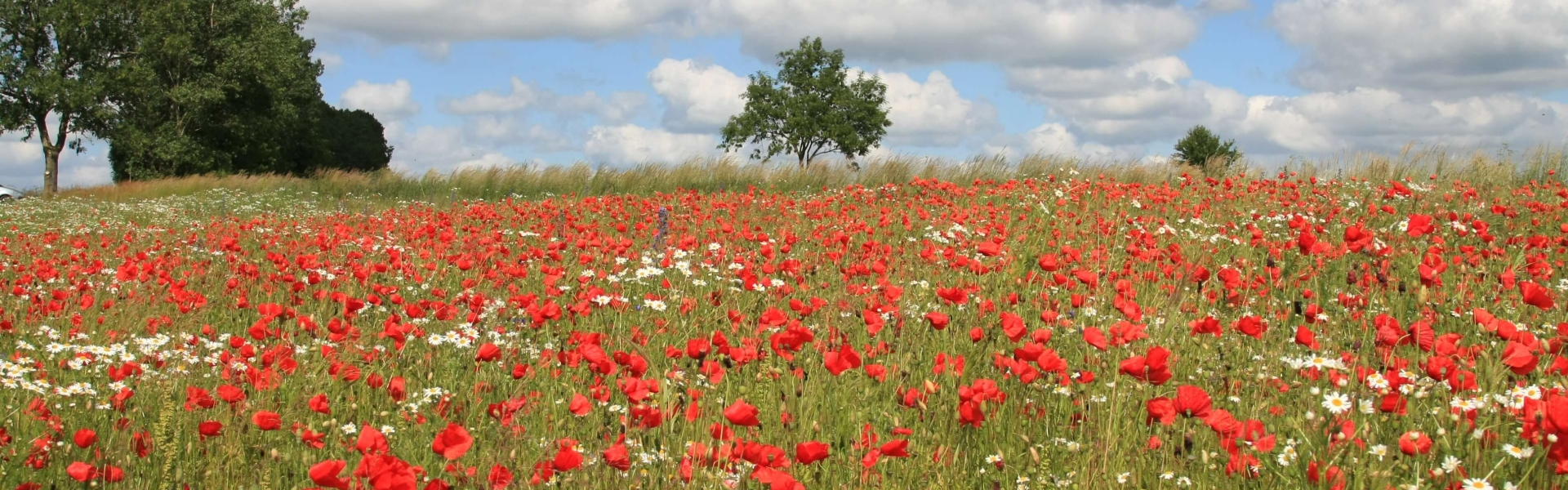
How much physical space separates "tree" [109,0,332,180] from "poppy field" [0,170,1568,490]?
101ft

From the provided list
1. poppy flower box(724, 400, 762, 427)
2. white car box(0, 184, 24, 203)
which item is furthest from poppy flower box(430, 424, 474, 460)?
white car box(0, 184, 24, 203)

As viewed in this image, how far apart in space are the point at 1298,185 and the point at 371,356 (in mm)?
10583

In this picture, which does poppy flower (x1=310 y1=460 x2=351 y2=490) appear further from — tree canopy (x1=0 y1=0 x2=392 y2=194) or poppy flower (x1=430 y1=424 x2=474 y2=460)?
tree canopy (x1=0 y1=0 x2=392 y2=194)

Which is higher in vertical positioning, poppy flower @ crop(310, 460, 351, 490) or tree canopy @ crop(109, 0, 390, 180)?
tree canopy @ crop(109, 0, 390, 180)

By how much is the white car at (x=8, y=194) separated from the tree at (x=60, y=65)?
5.64 feet

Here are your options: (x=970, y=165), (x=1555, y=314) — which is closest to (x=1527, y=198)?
(x=1555, y=314)

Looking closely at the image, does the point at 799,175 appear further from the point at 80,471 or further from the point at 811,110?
the point at 811,110

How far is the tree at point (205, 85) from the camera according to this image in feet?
111

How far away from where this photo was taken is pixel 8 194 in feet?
95.3

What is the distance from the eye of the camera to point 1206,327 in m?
3.15

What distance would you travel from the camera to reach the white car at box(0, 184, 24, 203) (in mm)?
27969

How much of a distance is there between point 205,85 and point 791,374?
36.9m

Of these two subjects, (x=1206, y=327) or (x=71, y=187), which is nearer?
(x=1206, y=327)

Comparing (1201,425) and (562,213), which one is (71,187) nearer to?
(562,213)
